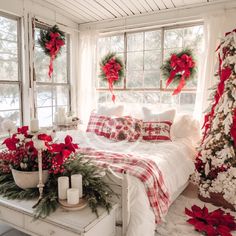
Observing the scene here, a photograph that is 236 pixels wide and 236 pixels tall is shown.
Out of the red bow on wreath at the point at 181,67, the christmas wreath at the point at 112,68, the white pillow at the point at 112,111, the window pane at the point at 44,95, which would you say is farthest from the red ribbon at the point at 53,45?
the red bow on wreath at the point at 181,67

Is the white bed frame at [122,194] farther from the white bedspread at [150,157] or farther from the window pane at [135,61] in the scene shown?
the window pane at [135,61]

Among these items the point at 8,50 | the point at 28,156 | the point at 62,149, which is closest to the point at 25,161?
the point at 28,156

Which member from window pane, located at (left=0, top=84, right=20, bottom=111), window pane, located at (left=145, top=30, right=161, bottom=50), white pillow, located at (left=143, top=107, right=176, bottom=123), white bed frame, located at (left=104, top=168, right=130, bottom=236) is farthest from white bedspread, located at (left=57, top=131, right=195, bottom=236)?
window pane, located at (left=145, top=30, right=161, bottom=50)

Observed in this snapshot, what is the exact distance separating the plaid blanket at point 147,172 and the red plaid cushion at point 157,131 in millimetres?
959

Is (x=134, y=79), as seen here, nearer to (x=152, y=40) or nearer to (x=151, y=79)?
(x=151, y=79)

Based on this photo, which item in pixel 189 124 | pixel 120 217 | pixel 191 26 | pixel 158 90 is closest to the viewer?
pixel 120 217

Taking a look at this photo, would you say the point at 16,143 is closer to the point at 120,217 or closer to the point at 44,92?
the point at 120,217

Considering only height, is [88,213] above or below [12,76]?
below

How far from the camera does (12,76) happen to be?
3.25m

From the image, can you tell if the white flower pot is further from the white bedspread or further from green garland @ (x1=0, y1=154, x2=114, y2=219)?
the white bedspread

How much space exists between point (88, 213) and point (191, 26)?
3.09 meters

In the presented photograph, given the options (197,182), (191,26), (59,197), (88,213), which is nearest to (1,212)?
(59,197)

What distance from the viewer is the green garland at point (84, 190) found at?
4.79ft

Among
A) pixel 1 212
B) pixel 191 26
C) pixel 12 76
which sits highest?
pixel 191 26
